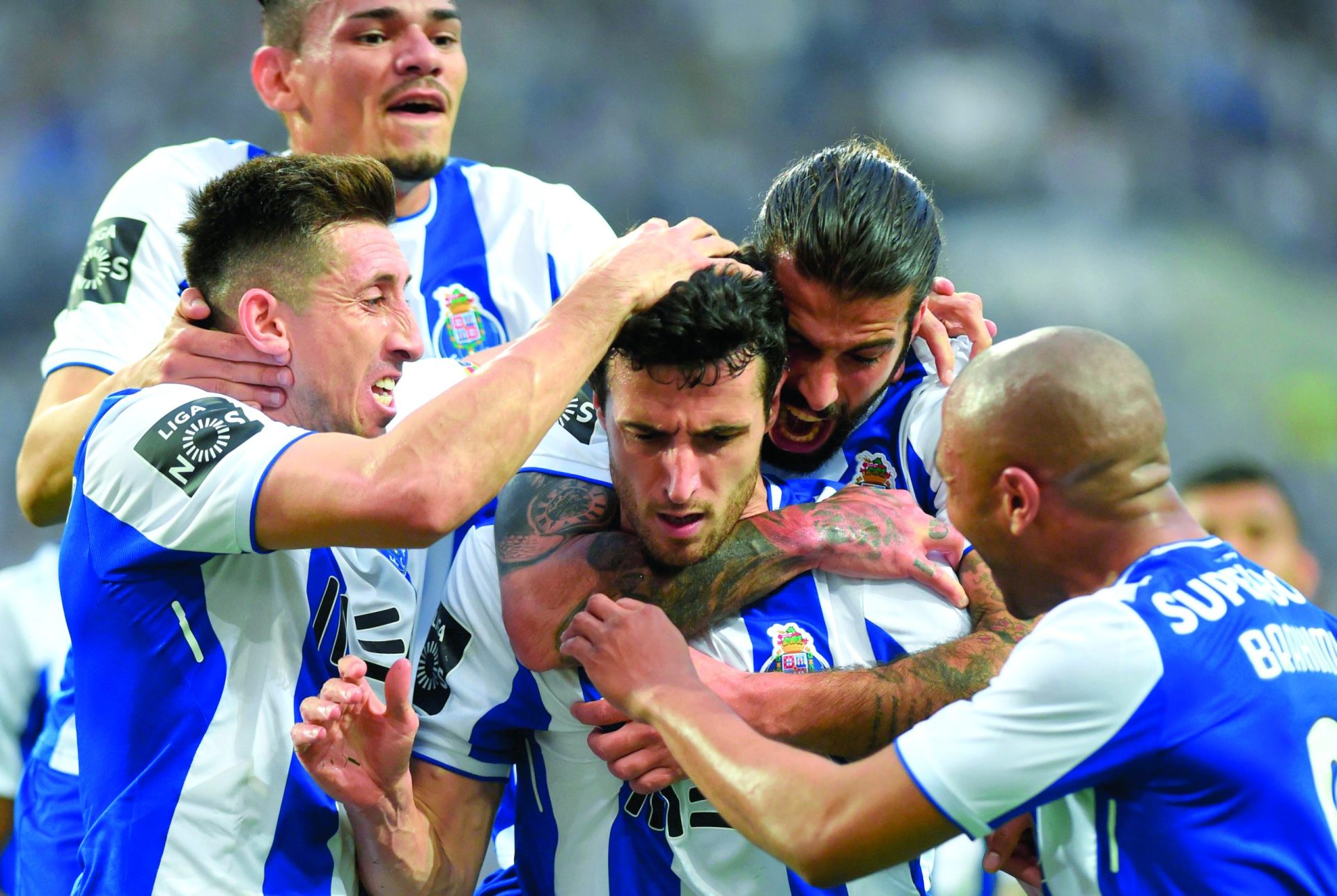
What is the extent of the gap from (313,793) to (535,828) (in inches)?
24.4

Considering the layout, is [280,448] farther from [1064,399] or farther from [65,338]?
[65,338]

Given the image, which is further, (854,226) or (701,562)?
(854,226)

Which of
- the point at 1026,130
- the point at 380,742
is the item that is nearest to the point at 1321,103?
the point at 1026,130

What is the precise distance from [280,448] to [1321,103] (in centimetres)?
1053

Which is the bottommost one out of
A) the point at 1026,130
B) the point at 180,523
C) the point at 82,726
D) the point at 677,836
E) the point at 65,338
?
the point at 677,836

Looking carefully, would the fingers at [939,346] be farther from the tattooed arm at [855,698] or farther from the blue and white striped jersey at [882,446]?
the tattooed arm at [855,698]

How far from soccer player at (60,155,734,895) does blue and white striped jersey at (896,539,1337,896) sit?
980 mm

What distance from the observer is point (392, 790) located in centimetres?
287

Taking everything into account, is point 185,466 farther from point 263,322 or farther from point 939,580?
point 939,580

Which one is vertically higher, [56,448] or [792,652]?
[56,448]

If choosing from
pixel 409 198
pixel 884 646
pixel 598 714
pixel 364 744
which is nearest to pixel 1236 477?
pixel 884 646

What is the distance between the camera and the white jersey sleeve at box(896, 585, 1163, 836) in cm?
217

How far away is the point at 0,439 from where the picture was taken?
8.81 m

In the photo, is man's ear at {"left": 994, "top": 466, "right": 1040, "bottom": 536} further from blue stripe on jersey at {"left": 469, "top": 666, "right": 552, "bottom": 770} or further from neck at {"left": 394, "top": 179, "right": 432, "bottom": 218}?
neck at {"left": 394, "top": 179, "right": 432, "bottom": 218}
